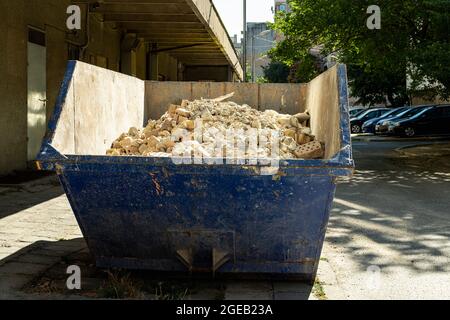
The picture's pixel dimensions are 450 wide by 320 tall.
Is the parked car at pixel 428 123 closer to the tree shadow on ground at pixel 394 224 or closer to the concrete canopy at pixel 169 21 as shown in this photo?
the concrete canopy at pixel 169 21

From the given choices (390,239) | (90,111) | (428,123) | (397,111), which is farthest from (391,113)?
(90,111)

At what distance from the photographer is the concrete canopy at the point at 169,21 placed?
12.1 metres

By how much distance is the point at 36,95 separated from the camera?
1071 centimetres

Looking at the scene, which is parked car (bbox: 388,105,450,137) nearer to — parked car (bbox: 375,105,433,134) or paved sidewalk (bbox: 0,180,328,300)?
parked car (bbox: 375,105,433,134)

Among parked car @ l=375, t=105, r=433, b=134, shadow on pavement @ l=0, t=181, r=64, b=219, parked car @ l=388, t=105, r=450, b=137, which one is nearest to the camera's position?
shadow on pavement @ l=0, t=181, r=64, b=219

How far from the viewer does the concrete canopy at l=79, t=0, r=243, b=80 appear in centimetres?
1213

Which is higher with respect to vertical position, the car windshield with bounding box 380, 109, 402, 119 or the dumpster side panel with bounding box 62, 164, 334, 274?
the car windshield with bounding box 380, 109, 402, 119

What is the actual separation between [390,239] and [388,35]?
32.7 ft

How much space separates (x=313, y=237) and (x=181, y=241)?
0.95 m

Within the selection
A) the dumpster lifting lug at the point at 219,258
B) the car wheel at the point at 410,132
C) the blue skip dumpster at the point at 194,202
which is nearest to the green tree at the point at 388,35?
the blue skip dumpster at the point at 194,202

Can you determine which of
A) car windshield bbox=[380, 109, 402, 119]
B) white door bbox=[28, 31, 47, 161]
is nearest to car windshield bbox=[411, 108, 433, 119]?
car windshield bbox=[380, 109, 402, 119]

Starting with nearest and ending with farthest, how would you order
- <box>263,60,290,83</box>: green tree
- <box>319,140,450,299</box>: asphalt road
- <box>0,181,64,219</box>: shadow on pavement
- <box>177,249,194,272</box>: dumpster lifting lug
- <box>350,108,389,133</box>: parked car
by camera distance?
1. <box>177,249,194,272</box>: dumpster lifting lug
2. <box>319,140,450,299</box>: asphalt road
3. <box>0,181,64,219</box>: shadow on pavement
4. <box>350,108,389,133</box>: parked car
5. <box>263,60,290,83</box>: green tree

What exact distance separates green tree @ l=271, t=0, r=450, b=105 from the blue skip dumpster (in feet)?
31.9

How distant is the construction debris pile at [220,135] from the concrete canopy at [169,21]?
5.79m
